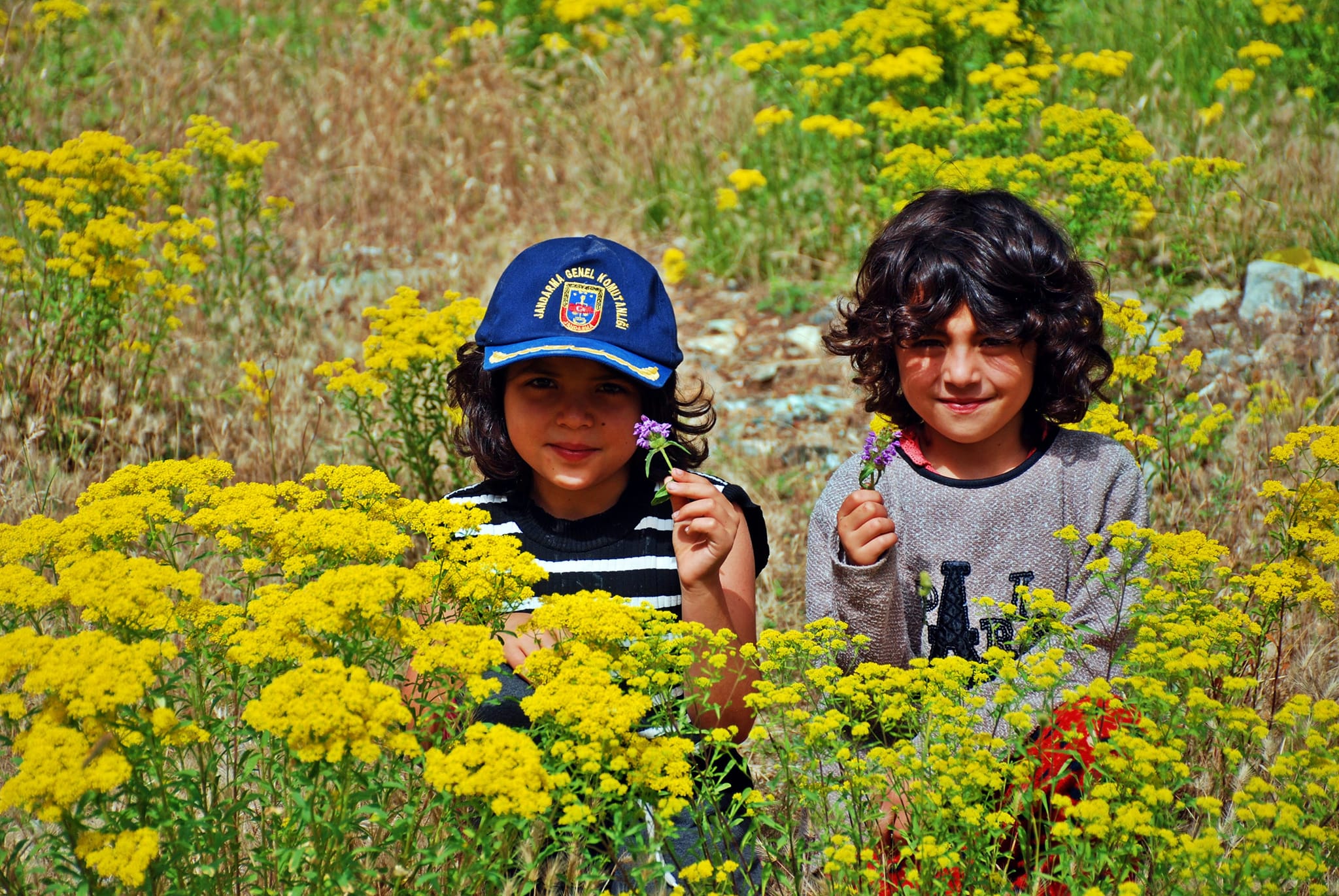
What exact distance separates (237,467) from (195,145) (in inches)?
50.4

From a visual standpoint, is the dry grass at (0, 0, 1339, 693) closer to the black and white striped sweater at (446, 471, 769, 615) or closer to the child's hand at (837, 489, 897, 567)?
the black and white striped sweater at (446, 471, 769, 615)

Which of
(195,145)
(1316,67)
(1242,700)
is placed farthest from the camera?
(1316,67)

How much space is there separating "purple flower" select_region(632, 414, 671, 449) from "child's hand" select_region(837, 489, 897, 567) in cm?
44

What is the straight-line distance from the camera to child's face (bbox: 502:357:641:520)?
8.95 feet

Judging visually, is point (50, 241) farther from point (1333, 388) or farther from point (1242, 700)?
point (1333, 388)

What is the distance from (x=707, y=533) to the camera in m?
2.43

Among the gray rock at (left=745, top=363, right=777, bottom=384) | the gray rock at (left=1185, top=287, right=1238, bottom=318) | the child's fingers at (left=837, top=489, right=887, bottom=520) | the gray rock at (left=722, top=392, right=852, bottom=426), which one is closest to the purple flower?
the child's fingers at (left=837, top=489, right=887, bottom=520)

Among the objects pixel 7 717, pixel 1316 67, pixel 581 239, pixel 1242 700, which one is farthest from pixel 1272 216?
pixel 7 717

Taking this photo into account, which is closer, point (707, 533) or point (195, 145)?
point (707, 533)

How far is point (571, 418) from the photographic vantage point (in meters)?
Answer: 2.70

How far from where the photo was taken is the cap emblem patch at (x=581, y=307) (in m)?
2.70

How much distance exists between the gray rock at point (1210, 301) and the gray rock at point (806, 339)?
1.57 metres

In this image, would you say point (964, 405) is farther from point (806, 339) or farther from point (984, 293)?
point (806, 339)

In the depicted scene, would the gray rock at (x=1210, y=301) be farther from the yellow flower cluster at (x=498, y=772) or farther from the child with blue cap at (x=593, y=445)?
the yellow flower cluster at (x=498, y=772)
